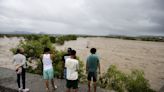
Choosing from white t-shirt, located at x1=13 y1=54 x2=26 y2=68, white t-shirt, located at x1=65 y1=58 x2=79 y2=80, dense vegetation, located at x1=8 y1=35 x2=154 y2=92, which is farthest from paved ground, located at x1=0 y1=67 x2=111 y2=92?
white t-shirt, located at x1=65 y1=58 x2=79 y2=80

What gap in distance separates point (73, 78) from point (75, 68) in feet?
1.11

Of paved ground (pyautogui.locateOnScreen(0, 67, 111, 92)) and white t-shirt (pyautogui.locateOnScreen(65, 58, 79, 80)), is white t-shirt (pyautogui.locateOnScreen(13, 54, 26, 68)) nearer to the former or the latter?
paved ground (pyautogui.locateOnScreen(0, 67, 111, 92))

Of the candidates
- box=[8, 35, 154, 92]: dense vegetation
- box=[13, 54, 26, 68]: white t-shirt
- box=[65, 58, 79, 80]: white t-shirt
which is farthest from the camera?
box=[8, 35, 154, 92]: dense vegetation

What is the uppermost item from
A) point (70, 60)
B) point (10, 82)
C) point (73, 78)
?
point (70, 60)

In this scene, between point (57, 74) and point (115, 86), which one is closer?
point (115, 86)

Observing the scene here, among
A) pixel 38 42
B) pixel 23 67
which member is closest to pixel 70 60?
pixel 23 67

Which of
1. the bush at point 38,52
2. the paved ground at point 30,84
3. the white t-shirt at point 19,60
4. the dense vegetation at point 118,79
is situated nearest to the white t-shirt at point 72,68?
the white t-shirt at point 19,60

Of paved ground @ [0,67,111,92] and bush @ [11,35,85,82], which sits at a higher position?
bush @ [11,35,85,82]

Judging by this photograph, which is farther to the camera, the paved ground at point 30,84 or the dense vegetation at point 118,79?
the dense vegetation at point 118,79

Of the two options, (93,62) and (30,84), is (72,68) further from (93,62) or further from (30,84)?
(30,84)

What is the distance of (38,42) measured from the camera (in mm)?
16719

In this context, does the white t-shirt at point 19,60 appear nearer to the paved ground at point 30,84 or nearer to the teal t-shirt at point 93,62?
the paved ground at point 30,84

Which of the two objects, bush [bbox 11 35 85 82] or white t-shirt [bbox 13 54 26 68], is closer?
white t-shirt [bbox 13 54 26 68]

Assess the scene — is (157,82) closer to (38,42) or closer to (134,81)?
(134,81)
